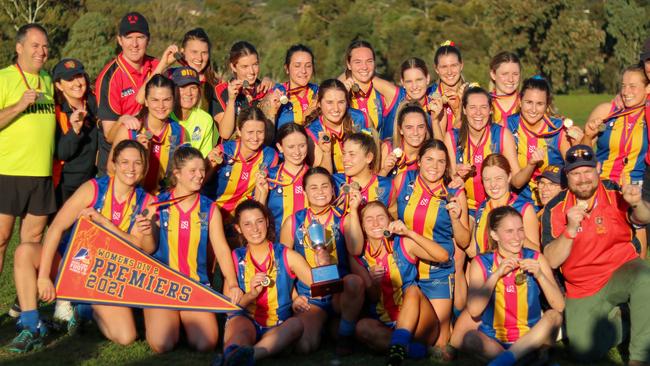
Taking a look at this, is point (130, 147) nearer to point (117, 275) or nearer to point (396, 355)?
point (117, 275)

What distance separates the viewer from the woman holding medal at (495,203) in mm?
6828

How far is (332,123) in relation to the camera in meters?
8.07

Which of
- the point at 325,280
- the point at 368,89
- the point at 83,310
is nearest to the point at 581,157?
the point at 325,280

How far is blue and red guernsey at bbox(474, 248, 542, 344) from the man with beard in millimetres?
360

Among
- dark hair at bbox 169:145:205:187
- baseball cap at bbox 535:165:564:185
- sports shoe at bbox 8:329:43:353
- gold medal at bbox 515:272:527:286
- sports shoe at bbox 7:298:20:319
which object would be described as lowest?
sports shoe at bbox 8:329:43:353

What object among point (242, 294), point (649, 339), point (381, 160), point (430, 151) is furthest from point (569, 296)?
point (242, 294)

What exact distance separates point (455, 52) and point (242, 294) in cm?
377

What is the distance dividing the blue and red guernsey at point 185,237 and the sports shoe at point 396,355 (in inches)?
75.0

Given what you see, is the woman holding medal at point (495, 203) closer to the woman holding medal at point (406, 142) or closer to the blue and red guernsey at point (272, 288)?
the woman holding medal at point (406, 142)

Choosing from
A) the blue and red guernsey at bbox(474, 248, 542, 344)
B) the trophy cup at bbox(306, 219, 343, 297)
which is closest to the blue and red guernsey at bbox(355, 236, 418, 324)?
the trophy cup at bbox(306, 219, 343, 297)

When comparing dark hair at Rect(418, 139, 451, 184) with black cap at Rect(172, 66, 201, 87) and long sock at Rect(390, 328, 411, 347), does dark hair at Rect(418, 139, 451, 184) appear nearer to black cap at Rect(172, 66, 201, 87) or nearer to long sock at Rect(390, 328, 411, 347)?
long sock at Rect(390, 328, 411, 347)

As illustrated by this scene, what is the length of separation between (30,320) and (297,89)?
369 centimetres

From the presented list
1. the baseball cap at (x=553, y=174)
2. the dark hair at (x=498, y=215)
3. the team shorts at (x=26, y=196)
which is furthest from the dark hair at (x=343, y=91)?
the team shorts at (x=26, y=196)

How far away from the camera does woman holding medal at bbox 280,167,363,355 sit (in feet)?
21.5
